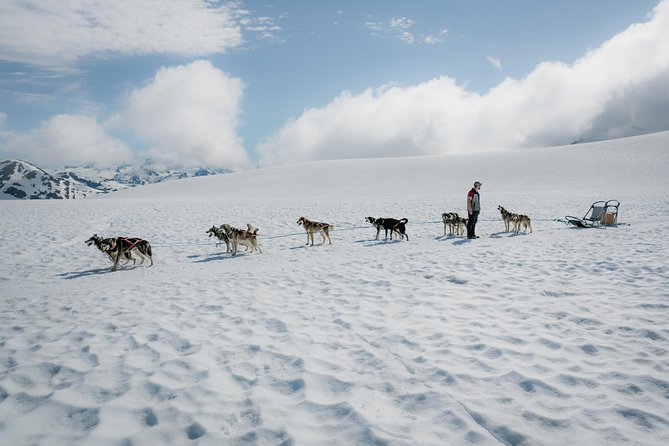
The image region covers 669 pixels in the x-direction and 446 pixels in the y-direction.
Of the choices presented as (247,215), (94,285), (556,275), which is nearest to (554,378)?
(556,275)

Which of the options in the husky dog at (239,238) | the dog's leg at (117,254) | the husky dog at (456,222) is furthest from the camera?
the husky dog at (456,222)

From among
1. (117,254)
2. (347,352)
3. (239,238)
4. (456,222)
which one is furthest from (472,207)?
(117,254)

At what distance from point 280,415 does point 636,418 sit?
3.71m

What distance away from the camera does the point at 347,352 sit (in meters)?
5.37

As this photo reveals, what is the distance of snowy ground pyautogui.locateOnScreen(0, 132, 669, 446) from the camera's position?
12.4ft

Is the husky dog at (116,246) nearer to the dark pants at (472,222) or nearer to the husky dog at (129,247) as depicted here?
the husky dog at (129,247)

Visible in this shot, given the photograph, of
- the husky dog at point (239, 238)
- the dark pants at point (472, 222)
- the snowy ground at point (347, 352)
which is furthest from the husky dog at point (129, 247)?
the dark pants at point (472, 222)

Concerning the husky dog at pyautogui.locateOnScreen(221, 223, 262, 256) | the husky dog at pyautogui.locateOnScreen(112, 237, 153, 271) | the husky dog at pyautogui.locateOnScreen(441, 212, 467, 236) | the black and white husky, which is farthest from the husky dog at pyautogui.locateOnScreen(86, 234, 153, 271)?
the black and white husky

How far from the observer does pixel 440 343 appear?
5566 mm

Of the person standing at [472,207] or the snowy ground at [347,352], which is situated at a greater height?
the person standing at [472,207]

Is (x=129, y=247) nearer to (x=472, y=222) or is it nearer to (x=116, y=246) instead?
(x=116, y=246)

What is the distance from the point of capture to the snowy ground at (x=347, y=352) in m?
3.77

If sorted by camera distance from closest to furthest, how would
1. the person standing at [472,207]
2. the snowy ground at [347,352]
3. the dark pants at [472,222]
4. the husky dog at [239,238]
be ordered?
the snowy ground at [347,352] < the husky dog at [239,238] < the person standing at [472,207] < the dark pants at [472,222]

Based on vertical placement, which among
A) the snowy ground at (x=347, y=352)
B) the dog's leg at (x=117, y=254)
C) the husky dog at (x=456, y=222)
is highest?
the husky dog at (x=456, y=222)
